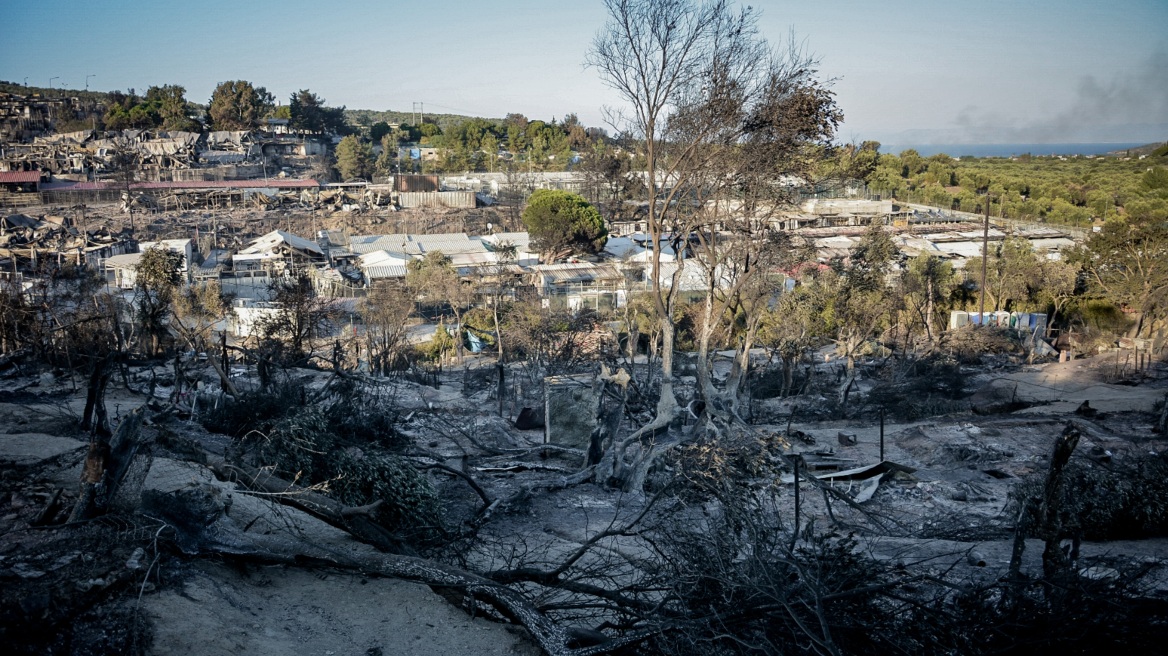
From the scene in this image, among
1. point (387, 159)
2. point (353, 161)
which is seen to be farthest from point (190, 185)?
point (387, 159)

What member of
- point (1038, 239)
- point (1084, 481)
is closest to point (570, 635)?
point (1084, 481)

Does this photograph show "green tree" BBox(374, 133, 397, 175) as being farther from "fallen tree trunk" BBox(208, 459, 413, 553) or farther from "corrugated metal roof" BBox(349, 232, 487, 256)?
"fallen tree trunk" BBox(208, 459, 413, 553)

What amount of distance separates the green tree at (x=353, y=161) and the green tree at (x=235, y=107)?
10.6 meters

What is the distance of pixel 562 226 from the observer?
98.3ft

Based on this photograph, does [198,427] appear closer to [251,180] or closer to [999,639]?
[999,639]

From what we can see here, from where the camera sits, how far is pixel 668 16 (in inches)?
307

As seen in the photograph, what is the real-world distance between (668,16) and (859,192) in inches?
1440

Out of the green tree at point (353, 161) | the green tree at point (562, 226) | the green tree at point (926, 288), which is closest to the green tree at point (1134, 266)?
the green tree at point (926, 288)

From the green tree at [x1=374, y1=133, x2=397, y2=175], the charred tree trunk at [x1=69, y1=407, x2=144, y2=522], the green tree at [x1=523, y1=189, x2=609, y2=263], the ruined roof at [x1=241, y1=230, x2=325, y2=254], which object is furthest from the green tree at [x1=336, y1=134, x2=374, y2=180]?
the charred tree trunk at [x1=69, y1=407, x2=144, y2=522]

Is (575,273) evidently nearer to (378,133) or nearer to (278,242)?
(278,242)

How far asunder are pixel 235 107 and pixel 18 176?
19.0 metres

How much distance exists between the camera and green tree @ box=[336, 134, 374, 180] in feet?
159

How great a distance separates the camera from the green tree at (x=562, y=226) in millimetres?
30000

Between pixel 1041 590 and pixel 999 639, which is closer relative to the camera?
pixel 999 639
